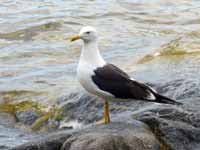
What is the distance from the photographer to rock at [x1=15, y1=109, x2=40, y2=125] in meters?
8.69

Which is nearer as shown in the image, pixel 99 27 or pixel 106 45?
pixel 106 45

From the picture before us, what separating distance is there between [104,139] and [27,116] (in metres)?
2.80

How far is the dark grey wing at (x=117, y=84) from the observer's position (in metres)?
6.62

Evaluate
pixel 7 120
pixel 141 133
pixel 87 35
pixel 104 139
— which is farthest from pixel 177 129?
pixel 7 120

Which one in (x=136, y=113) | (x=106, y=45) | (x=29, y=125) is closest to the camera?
(x=136, y=113)

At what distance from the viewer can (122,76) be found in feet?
22.3

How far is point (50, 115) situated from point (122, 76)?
205 cm

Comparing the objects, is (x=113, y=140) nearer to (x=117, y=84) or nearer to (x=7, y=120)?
(x=117, y=84)

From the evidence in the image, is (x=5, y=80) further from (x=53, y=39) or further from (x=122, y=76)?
(x=122, y=76)

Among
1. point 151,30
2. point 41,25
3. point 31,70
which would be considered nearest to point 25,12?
point 41,25

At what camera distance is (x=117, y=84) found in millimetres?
6707

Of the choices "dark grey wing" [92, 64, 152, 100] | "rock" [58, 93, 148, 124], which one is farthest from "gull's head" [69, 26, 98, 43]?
"rock" [58, 93, 148, 124]

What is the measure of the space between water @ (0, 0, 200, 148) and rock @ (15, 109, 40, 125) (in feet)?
1.16

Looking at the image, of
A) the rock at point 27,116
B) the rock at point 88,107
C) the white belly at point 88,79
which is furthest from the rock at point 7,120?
the white belly at point 88,79
